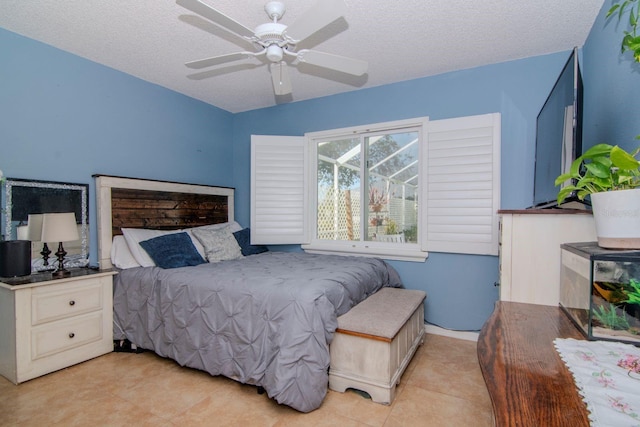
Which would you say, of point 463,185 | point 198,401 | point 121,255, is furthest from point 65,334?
point 463,185

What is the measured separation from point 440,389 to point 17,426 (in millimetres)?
2493

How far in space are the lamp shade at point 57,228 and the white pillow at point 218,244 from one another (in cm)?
103

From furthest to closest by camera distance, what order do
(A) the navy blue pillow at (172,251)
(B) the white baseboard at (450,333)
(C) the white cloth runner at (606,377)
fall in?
1. (B) the white baseboard at (450,333)
2. (A) the navy blue pillow at (172,251)
3. (C) the white cloth runner at (606,377)

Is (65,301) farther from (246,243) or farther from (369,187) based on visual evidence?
(369,187)

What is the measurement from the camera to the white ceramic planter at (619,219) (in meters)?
1.03

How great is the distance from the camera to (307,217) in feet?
12.3

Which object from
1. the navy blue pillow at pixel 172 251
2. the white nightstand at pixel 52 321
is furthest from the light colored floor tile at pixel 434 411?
the white nightstand at pixel 52 321

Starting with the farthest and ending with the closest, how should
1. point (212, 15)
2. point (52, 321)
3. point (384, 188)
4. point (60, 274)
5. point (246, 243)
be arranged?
point (246, 243) → point (384, 188) → point (60, 274) → point (52, 321) → point (212, 15)

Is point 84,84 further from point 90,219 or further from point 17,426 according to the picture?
point 17,426

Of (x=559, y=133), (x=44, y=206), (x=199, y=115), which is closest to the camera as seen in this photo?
(x=559, y=133)

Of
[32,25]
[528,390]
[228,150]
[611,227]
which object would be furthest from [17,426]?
[228,150]

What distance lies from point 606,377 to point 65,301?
10.0ft

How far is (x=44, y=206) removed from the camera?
8.32 ft

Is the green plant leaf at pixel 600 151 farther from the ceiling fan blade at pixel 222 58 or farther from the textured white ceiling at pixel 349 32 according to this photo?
the ceiling fan blade at pixel 222 58
